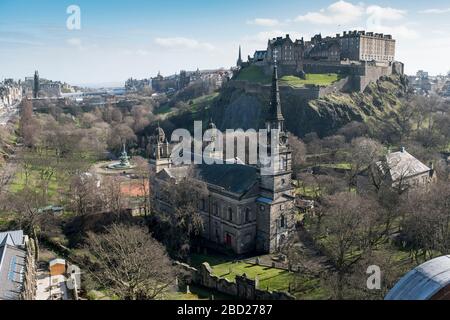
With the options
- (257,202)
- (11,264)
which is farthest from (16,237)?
(257,202)

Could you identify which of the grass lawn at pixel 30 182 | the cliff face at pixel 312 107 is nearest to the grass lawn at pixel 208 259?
the grass lawn at pixel 30 182

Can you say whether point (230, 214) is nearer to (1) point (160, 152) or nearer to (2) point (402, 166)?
(1) point (160, 152)

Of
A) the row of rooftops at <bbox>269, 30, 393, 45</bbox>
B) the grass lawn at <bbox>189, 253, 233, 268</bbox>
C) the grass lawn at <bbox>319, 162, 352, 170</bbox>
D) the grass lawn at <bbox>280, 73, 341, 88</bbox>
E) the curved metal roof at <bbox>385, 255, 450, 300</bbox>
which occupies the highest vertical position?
the row of rooftops at <bbox>269, 30, 393, 45</bbox>

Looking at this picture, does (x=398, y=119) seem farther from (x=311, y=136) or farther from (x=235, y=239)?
(x=235, y=239)

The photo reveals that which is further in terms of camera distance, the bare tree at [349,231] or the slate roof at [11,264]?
the bare tree at [349,231]

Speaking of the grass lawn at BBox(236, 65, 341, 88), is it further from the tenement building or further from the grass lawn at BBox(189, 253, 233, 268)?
the tenement building

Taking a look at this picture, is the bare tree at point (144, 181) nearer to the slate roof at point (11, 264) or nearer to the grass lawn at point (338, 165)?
the slate roof at point (11, 264)

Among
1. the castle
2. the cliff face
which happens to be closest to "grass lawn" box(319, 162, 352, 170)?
the cliff face
